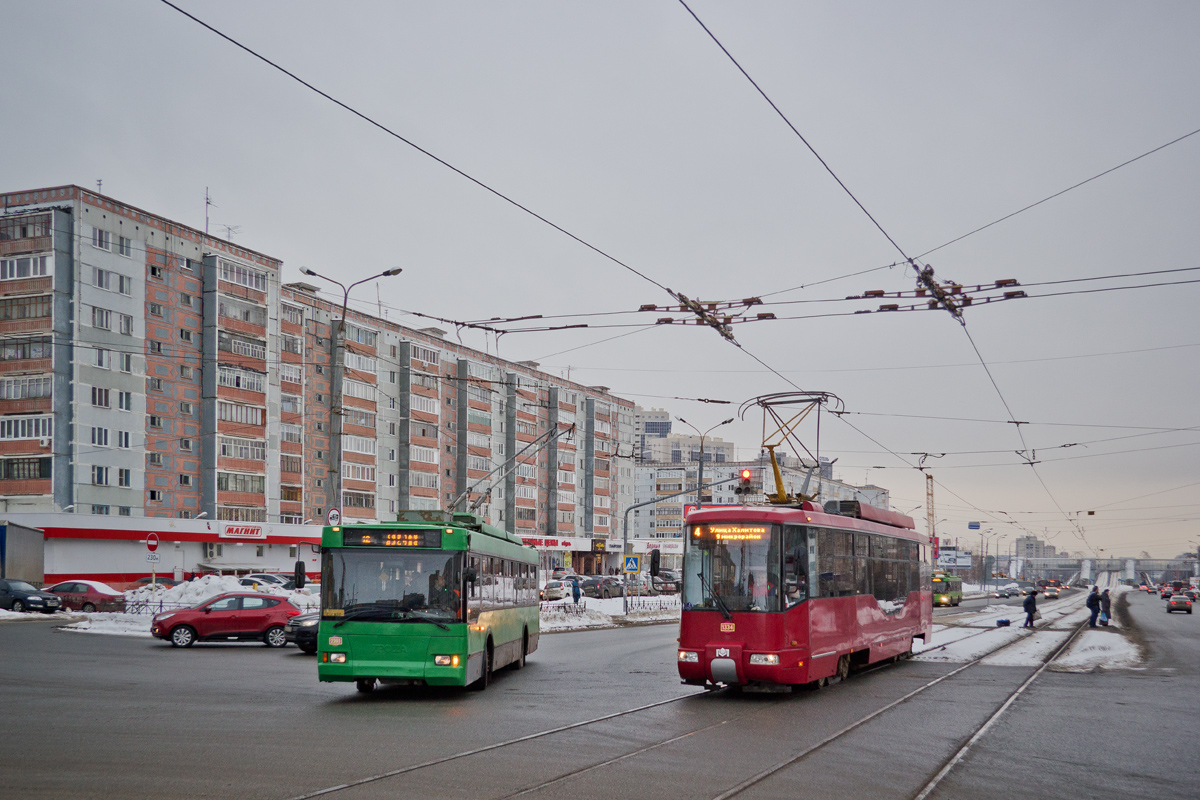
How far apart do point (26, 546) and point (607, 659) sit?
34.2 m

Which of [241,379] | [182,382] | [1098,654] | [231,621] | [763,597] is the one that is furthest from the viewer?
[241,379]

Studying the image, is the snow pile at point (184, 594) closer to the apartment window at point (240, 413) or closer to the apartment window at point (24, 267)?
the apartment window at point (240, 413)

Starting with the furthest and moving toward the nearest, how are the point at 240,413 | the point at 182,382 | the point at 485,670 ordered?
1. the point at 240,413
2. the point at 182,382
3. the point at 485,670

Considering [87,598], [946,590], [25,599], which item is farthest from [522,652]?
[946,590]

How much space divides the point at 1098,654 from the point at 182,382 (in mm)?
49955

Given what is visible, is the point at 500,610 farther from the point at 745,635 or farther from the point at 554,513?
the point at 554,513

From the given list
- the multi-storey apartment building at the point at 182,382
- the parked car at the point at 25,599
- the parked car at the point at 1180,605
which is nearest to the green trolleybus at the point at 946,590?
the parked car at the point at 1180,605

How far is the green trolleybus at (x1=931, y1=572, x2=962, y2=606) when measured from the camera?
75125 millimetres

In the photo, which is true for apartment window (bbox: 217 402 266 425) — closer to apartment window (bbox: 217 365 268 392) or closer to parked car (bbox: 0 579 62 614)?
apartment window (bbox: 217 365 268 392)

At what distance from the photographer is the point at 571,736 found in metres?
12.7

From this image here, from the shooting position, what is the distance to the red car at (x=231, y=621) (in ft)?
96.4

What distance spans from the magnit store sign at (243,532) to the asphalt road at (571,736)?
1603 inches

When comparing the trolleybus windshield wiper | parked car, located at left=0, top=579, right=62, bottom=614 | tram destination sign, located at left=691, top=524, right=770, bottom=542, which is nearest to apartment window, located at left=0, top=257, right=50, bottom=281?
parked car, located at left=0, top=579, right=62, bottom=614

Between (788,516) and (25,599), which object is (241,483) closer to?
(25,599)
